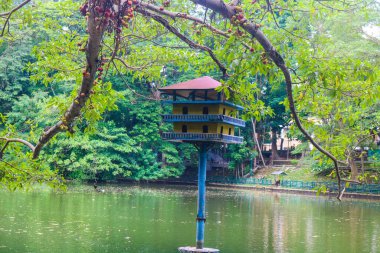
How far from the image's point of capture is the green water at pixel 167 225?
34.7 feet

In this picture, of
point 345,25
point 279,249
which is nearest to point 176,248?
point 279,249

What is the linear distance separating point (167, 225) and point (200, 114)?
3.77 meters

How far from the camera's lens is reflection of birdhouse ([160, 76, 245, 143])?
Answer: 36.2ft

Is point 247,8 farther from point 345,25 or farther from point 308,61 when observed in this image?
point 345,25

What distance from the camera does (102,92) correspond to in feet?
14.5

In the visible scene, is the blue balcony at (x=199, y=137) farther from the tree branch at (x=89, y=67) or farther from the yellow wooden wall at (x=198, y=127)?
the tree branch at (x=89, y=67)

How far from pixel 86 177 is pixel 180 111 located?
17.1 m

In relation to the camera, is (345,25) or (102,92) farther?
(345,25)

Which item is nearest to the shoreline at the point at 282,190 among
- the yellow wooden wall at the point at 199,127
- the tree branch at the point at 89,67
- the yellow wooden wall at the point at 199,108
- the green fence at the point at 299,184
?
the green fence at the point at 299,184

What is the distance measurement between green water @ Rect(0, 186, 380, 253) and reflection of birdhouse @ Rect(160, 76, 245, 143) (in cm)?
235

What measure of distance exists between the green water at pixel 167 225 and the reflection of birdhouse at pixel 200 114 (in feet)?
7.73

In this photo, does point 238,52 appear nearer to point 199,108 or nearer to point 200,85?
point 200,85

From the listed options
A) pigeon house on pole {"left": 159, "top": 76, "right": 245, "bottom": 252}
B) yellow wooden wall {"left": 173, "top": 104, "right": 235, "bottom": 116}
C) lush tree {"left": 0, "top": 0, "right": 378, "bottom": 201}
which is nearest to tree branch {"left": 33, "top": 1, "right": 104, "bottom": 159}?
lush tree {"left": 0, "top": 0, "right": 378, "bottom": 201}

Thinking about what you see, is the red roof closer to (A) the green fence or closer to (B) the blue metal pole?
(B) the blue metal pole
